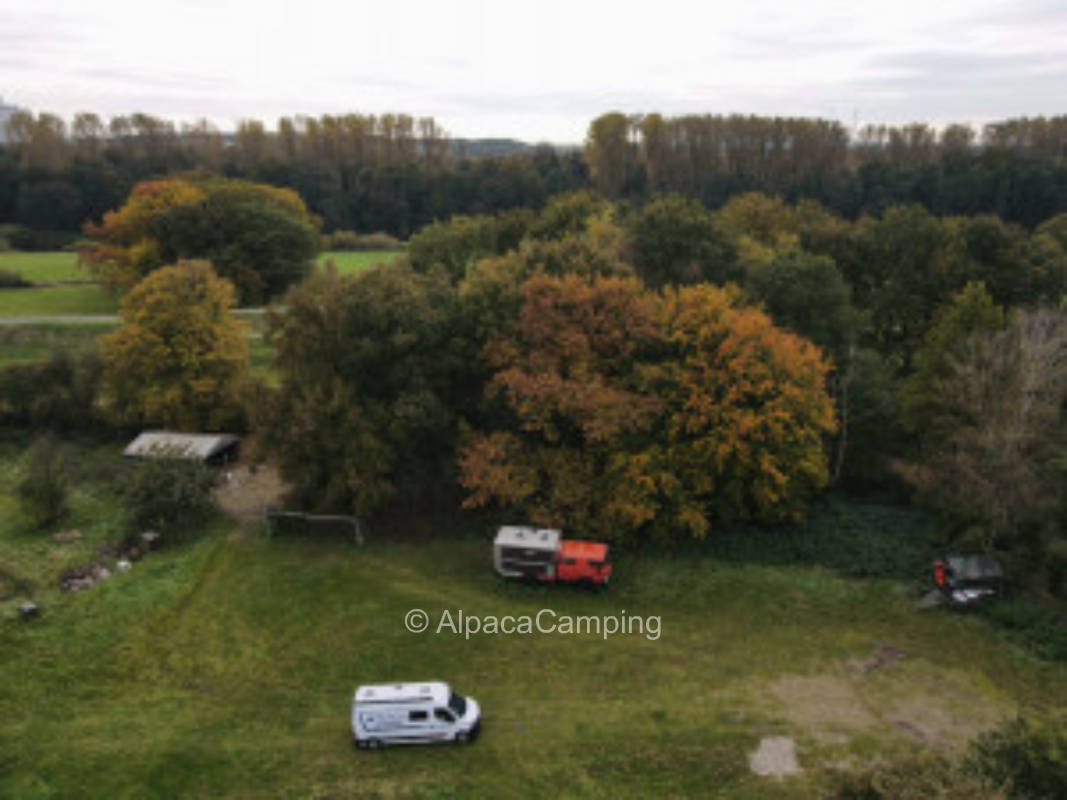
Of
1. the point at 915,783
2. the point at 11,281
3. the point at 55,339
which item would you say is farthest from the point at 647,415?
the point at 11,281

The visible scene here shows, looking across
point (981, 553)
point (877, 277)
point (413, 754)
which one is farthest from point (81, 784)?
point (877, 277)

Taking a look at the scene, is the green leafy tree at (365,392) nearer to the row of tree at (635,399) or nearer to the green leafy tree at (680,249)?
the row of tree at (635,399)

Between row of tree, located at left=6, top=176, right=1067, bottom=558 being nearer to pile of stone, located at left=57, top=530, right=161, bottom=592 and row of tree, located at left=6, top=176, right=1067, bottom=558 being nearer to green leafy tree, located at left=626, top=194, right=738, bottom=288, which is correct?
green leafy tree, located at left=626, top=194, right=738, bottom=288

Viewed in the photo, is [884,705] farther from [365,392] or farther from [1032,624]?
[365,392]

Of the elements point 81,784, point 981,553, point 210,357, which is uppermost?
point 210,357

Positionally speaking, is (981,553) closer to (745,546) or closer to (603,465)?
(745,546)

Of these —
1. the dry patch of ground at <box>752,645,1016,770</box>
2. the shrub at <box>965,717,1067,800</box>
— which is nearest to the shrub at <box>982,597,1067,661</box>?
the dry patch of ground at <box>752,645,1016,770</box>
